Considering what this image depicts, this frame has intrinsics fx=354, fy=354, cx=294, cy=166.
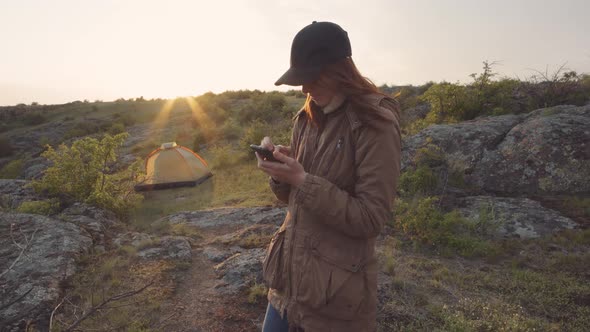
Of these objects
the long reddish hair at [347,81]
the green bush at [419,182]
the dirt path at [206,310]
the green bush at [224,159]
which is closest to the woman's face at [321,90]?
the long reddish hair at [347,81]

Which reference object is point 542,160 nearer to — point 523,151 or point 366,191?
point 523,151

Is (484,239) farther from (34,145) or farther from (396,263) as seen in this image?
(34,145)

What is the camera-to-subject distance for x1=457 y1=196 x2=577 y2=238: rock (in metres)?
5.34

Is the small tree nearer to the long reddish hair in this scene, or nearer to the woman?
the woman

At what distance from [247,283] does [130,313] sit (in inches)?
50.6

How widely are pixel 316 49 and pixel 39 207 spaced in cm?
650

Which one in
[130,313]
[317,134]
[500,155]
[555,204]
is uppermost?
[317,134]

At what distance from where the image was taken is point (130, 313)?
3.75 m

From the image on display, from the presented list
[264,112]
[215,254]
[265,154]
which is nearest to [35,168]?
[264,112]

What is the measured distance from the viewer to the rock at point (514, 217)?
17.5 feet

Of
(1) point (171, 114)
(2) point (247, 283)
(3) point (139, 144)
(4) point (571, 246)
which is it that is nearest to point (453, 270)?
(4) point (571, 246)

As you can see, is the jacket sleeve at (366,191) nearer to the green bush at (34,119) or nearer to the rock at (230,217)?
the rock at (230,217)

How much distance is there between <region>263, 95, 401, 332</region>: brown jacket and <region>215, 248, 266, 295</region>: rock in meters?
2.71

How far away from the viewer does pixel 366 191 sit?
4.59 feet
